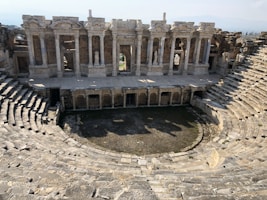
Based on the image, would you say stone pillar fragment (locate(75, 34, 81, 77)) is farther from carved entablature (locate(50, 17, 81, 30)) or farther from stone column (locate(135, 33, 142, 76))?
stone column (locate(135, 33, 142, 76))

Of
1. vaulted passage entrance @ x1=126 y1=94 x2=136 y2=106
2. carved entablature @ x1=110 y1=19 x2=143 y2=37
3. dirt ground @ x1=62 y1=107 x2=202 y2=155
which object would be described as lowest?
dirt ground @ x1=62 y1=107 x2=202 y2=155

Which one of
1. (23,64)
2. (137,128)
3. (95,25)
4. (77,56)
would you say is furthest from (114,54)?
(23,64)

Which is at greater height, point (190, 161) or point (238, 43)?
point (238, 43)

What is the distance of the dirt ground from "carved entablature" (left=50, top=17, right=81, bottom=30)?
7473 millimetres

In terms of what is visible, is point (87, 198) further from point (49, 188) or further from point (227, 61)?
point (227, 61)

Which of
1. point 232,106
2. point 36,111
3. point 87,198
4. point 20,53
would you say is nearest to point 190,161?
point 87,198

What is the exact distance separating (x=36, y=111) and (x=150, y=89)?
8707mm

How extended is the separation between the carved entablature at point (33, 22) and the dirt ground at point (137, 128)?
7773 millimetres

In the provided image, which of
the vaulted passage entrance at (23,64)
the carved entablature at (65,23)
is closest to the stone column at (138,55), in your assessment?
the carved entablature at (65,23)

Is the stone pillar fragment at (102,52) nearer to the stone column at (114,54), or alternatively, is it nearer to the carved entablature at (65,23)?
the stone column at (114,54)

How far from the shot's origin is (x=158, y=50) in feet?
70.0

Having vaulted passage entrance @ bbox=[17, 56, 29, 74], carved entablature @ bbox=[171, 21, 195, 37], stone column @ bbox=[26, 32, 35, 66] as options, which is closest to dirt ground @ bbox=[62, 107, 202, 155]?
stone column @ bbox=[26, 32, 35, 66]

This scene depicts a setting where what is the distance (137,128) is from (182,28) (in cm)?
1128

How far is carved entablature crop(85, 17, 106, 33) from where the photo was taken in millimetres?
18609
